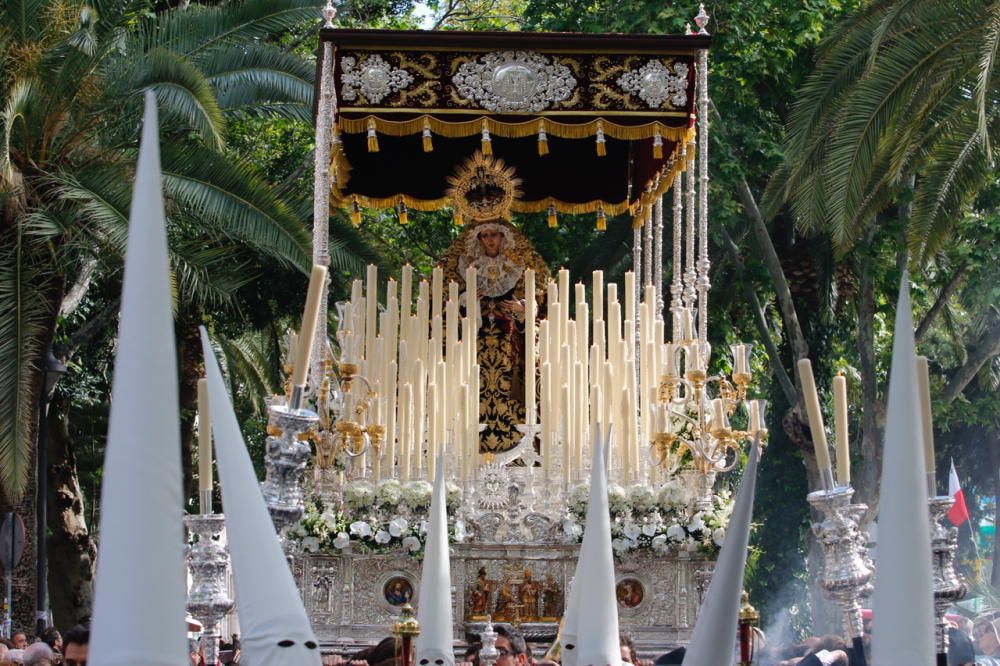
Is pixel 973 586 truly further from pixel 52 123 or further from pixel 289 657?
pixel 289 657

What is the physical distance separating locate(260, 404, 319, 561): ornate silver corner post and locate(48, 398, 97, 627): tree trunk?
13058 mm

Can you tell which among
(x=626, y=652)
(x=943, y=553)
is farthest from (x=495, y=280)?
(x=943, y=553)

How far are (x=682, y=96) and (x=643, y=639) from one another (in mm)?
3938

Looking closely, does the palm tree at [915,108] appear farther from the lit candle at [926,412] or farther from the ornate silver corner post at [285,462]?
the ornate silver corner post at [285,462]

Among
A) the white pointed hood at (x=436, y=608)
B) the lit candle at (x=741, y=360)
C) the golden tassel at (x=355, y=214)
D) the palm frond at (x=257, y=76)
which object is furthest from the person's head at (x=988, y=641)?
the palm frond at (x=257, y=76)

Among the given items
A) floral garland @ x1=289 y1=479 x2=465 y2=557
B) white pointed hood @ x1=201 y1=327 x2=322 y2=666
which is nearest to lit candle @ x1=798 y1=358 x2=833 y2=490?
white pointed hood @ x1=201 y1=327 x2=322 y2=666

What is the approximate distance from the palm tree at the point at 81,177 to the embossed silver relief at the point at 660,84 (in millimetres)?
4184

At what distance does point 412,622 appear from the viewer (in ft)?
30.1

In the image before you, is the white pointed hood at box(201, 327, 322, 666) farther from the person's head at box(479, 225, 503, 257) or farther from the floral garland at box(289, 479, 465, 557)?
the person's head at box(479, 225, 503, 257)

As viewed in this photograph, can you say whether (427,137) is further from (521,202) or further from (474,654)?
(474,654)

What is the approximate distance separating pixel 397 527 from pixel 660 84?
12.4 feet

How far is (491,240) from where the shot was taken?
47.8 feet

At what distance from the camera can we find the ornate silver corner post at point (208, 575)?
8805 millimetres

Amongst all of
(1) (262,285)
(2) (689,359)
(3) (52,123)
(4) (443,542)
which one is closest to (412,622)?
(4) (443,542)
